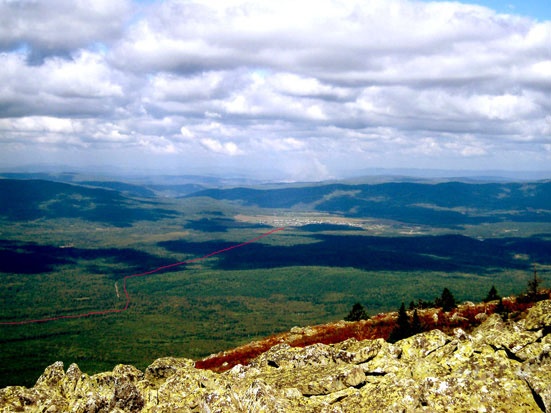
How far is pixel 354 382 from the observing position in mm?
18422

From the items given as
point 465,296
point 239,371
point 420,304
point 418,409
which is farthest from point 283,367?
point 465,296

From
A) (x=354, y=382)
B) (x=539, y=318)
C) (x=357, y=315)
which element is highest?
(x=539, y=318)

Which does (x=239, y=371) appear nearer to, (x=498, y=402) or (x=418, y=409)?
(x=418, y=409)

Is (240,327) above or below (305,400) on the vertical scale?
below

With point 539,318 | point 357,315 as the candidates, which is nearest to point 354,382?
point 539,318

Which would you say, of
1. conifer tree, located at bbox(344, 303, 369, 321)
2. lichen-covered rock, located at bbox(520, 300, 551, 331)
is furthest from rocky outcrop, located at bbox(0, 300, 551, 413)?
conifer tree, located at bbox(344, 303, 369, 321)

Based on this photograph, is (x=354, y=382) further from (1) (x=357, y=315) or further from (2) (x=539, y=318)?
(1) (x=357, y=315)

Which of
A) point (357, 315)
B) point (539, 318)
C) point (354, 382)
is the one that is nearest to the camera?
point (354, 382)

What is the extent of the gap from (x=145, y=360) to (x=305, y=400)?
125 meters

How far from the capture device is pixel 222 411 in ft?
56.4

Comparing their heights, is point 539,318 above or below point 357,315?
above

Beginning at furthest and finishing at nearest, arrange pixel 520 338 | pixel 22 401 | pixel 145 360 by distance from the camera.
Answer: pixel 145 360, pixel 22 401, pixel 520 338

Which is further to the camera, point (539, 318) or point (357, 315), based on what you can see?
point (357, 315)

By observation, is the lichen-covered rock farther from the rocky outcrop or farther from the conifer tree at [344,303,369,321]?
the conifer tree at [344,303,369,321]
